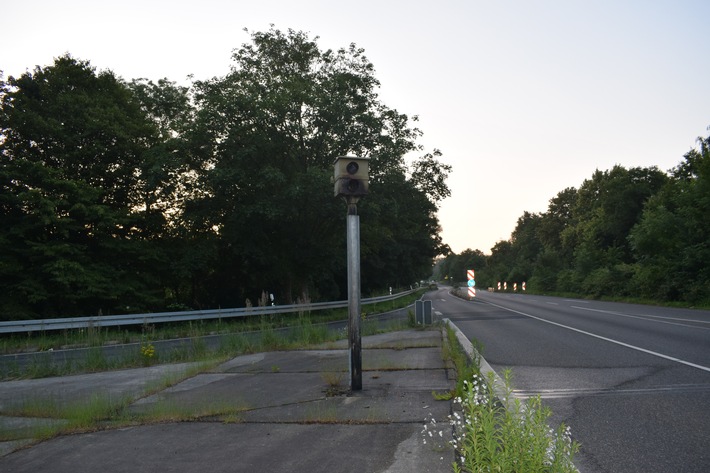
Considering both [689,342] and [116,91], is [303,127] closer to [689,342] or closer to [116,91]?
[116,91]

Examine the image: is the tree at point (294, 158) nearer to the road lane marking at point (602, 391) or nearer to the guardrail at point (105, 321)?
the guardrail at point (105, 321)

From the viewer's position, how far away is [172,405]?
577 centimetres

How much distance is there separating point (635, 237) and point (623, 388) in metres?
27.9

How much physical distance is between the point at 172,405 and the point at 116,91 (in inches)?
1049

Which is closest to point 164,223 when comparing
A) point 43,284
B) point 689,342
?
point 43,284

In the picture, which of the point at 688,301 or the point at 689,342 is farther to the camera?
the point at 688,301

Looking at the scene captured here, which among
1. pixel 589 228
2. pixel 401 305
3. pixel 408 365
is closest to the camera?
pixel 408 365

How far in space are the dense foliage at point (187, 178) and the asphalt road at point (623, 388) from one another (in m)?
13.3

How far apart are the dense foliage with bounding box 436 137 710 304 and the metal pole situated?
2364 centimetres

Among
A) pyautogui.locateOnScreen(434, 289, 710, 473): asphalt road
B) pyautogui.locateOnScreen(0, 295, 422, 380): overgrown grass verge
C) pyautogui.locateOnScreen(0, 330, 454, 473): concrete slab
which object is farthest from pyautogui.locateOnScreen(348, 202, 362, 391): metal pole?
pyautogui.locateOnScreen(0, 295, 422, 380): overgrown grass verge

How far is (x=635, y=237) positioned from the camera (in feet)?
99.0

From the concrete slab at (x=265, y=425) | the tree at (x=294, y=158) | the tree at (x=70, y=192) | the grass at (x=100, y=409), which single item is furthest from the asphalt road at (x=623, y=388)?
the tree at (x=70, y=192)

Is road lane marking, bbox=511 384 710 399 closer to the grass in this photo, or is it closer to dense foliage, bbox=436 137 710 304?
the grass

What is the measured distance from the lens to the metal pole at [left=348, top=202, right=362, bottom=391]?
623cm
